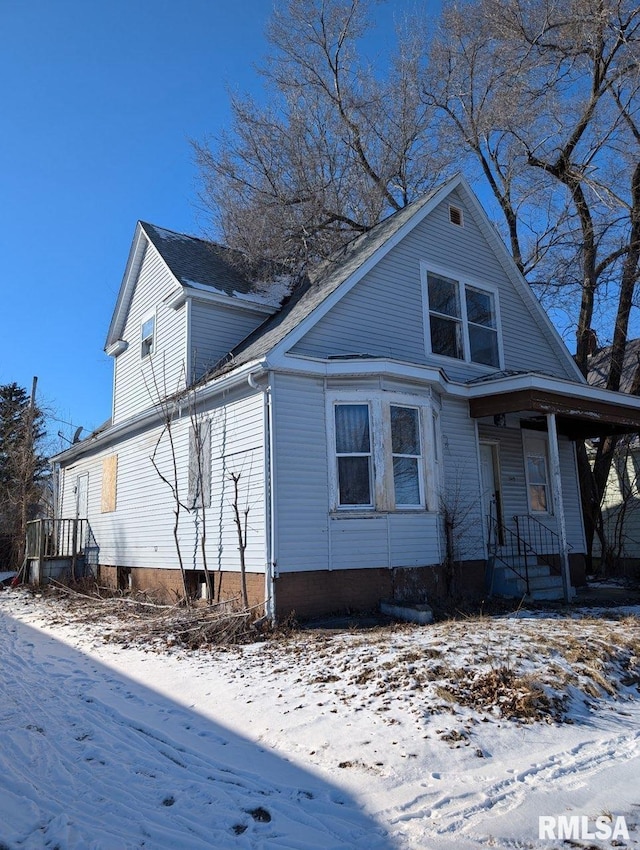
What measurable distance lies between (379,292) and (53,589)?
10.5 metres

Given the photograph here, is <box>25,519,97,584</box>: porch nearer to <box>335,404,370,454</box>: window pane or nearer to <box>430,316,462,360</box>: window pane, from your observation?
<box>335,404,370,454</box>: window pane

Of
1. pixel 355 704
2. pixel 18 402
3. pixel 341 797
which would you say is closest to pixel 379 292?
pixel 355 704

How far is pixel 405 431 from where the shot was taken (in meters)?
10.8

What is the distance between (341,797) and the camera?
4066mm

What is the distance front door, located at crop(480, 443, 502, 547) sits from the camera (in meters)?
12.8

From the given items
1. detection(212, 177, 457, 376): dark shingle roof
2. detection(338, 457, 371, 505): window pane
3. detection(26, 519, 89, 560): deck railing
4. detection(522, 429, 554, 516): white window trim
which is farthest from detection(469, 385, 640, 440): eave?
detection(26, 519, 89, 560): deck railing

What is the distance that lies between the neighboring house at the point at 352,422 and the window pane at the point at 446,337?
45mm

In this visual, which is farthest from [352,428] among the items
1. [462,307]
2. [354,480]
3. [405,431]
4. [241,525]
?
[462,307]

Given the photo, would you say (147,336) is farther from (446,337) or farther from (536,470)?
(536,470)

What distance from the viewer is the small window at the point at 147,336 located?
600 inches

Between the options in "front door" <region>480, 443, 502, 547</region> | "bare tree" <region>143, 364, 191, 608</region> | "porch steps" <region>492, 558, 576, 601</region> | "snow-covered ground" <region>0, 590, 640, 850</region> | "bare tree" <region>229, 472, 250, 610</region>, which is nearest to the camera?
"snow-covered ground" <region>0, 590, 640, 850</region>

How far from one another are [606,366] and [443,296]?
1278 centimetres

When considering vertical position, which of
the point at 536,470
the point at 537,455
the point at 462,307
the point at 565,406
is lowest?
the point at 536,470

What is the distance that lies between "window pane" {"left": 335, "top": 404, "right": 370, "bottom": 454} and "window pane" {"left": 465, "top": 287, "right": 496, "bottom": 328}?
454 centimetres
